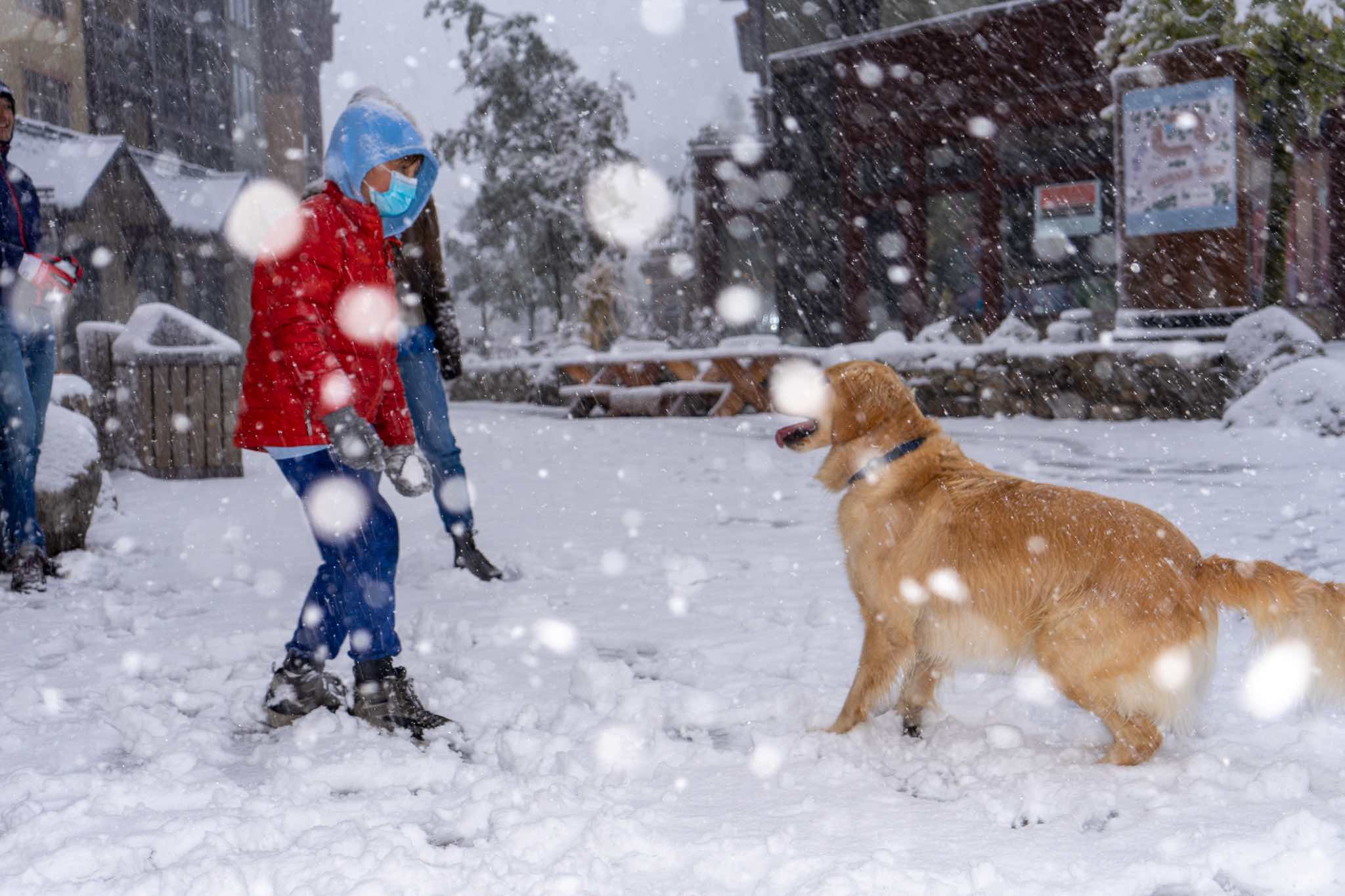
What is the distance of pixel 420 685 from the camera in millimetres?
3293

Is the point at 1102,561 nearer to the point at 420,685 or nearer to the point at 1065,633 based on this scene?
the point at 1065,633

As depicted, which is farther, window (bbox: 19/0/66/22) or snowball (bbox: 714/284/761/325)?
snowball (bbox: 714/284/761/325)

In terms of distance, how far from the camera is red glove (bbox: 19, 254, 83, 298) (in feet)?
14.6

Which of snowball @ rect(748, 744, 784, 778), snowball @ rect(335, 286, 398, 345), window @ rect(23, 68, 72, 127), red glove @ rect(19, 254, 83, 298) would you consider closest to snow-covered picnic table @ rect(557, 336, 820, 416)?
red glove @ rect(19, 254, 83, 298)

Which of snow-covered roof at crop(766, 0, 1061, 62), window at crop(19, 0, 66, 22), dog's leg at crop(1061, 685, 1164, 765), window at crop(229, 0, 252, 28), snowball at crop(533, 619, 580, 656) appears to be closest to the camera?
dog's leg at crop(1061, 685, 1164, 765)

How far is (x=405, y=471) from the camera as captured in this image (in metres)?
2.82

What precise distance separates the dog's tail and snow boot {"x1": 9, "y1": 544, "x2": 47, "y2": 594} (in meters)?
4.53

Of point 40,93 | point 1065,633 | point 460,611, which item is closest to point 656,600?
point 460,611

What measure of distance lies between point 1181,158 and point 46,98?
65.7ft

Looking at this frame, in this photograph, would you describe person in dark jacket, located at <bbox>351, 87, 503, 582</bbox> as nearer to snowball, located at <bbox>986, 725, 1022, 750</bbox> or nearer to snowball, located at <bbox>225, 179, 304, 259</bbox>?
snowball, located at <bbox>986, 725, 1022, 750</bbox>

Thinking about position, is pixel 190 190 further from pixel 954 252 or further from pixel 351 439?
pixel 351 439

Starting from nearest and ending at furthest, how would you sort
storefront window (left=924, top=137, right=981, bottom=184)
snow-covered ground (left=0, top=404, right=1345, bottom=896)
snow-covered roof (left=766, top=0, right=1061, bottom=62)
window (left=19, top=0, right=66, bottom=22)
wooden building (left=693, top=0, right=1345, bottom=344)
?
snow-covered ground (left=0, top=404, right=1345, bottom=896)
wooden building (left=693, top=0, right=1345, bottom=344)
snow-covered roof (left=766, top=0, right=1061, bottom=62)
storefront window (left=924, top=137, right=981, bottom=184)
window (left=19, top=0, right=66, bottom=22)

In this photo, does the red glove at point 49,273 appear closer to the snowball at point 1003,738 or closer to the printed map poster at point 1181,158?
the snowball at point 1003,738

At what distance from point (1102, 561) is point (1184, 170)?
37.8 ft
